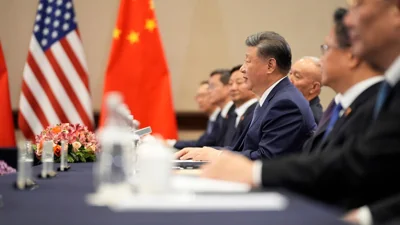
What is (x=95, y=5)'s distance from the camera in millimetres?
9602

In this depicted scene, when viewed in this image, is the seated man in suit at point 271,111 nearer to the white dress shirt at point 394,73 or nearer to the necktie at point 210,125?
the white dress shirt at point 394,73

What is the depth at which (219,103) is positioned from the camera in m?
10.2

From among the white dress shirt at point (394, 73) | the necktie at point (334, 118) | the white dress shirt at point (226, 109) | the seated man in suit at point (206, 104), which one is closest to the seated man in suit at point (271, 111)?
the necktie at point (334, 118)

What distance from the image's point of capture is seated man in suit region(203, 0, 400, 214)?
2.10m

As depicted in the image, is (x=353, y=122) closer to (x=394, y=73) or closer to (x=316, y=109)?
(x=394, y=73)

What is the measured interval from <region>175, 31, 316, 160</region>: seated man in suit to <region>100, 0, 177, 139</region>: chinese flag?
305 cm

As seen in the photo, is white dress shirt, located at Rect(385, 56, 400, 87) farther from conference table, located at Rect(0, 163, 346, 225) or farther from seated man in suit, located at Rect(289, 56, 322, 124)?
seated man in suit, located at Rect(289, 56, 322, 124)

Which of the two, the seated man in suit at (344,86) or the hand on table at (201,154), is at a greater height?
the seated man in suit at (344,86)

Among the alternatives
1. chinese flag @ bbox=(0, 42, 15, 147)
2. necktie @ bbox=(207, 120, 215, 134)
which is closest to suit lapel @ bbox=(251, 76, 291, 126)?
chinese flag @ bbox=(0, 42, 15, 147)

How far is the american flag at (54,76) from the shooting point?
7703 millimetres

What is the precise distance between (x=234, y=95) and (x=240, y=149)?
318cm

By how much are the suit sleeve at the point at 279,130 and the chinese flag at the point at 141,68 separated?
3.70m

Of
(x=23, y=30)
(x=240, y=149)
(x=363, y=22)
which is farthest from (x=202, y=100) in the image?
(x=363, y=22)

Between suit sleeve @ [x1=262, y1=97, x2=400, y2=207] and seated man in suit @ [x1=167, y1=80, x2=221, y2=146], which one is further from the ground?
suit sleeve @ [x1=262, y1=97, x2=400, y2=207]
